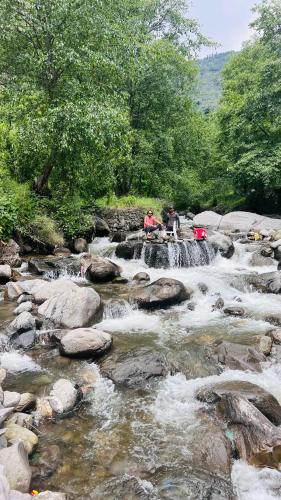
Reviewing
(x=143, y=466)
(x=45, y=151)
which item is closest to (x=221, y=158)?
(x=45, y=151)

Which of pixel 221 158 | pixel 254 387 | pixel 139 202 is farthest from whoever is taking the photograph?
pixel 221 158

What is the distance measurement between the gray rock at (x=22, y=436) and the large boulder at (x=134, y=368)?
1.97 m

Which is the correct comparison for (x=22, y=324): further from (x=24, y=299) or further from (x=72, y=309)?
(x=24, y=299)

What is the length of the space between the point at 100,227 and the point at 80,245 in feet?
10.3

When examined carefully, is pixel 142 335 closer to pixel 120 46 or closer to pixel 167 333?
pixel 167 333

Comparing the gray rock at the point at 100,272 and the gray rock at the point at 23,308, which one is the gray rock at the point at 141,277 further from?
the gray rock at the point at 23,308

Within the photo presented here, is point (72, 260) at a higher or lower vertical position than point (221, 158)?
lower

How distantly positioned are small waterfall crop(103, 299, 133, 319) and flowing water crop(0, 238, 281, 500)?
0.03 m

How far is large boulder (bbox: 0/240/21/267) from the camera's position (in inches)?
533

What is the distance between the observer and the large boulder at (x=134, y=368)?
6.75 metres

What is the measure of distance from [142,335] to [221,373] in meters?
2.40

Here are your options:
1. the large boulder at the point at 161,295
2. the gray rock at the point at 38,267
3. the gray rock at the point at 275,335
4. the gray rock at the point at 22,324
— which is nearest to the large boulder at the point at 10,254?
the gray rock at the point at 38,267

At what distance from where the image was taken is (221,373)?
704 centimetres

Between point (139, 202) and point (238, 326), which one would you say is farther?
point (139, 202)
